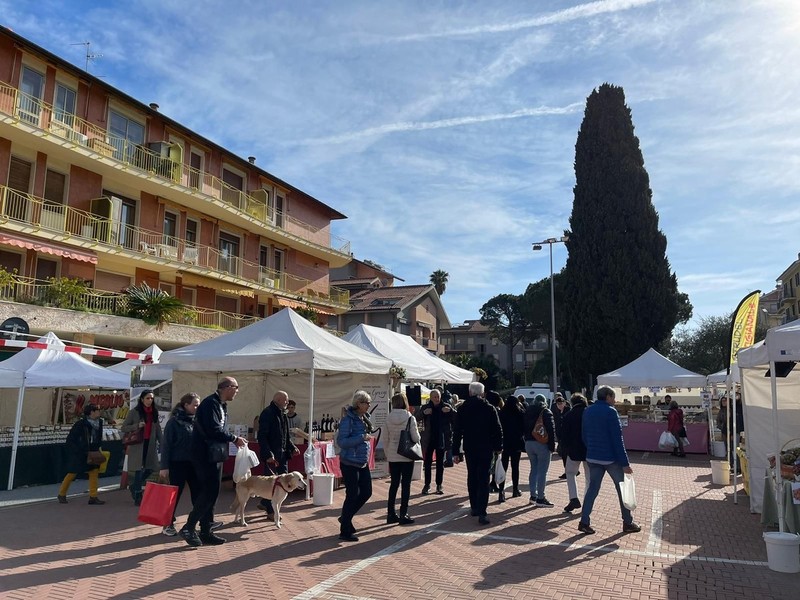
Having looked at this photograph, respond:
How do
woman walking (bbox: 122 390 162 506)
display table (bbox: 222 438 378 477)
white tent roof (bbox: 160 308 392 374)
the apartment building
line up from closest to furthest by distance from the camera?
woman walking (bbox: 122 390 162 506)
white tent roof (bbox: 160 308 392 374)
display table (bbox: 222 438 378 477)
the apartment building

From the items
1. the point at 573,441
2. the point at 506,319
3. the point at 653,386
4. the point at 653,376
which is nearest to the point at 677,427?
the point at 653,386

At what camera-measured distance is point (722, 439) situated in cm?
1698

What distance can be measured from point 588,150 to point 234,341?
26679 mm

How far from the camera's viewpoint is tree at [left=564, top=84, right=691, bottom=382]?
29781 millimetres

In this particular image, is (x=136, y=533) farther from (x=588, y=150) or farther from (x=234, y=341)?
(x=588, y=150)

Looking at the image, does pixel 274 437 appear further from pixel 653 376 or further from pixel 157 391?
pixel 653 376

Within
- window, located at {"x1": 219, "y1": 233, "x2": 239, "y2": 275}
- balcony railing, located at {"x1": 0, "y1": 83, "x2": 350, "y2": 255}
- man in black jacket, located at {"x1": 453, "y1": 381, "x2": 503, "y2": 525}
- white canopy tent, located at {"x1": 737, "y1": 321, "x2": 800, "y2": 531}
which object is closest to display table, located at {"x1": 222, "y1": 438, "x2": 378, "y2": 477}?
man in black jacket, located at {"x1": 453, "y1": 381, "x2": 503, "y2": 525}

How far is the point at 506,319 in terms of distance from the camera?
213 ft

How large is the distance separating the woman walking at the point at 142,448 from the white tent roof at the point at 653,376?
42.7ft

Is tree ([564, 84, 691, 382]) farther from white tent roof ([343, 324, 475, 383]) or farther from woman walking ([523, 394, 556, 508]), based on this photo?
woman walking ([523, 394, 556, 508])

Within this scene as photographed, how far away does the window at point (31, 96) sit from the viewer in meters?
18.7

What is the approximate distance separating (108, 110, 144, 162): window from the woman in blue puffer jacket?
19292 mm

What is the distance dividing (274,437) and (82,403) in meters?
11.3

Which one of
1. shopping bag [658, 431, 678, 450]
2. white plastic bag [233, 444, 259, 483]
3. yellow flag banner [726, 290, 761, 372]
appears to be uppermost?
yellow flag banner [726, 290, 761, 372]
